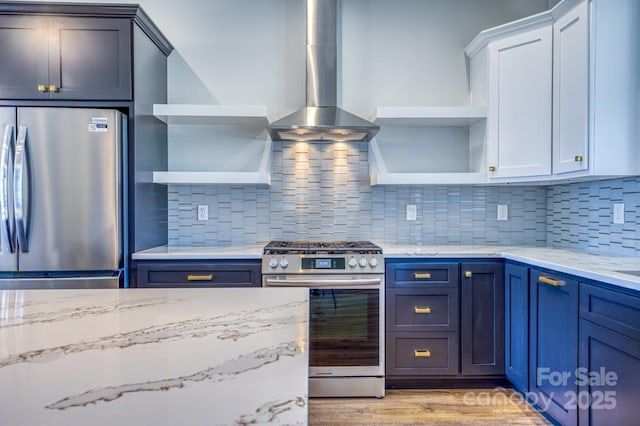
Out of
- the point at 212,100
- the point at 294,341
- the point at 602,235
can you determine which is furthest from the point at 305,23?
the point at 294,341

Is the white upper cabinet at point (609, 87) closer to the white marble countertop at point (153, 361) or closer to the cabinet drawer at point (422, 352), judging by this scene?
the cabinet drawer at point (422, 352)

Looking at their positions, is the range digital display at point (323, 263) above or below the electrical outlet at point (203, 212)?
below

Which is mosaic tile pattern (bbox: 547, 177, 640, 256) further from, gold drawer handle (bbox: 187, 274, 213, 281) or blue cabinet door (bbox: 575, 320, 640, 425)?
gold drawer handle (bbox: 187, 274, 213, 281)

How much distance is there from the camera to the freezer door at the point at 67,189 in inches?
90.9

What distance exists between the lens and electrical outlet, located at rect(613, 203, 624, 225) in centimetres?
231

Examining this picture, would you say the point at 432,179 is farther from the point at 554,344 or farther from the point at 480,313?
the point at 554,344

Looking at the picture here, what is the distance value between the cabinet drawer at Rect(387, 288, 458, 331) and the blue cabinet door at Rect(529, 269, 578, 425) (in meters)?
0.46

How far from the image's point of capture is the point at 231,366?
66 cm

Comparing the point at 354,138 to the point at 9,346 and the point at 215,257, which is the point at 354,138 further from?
the point at 9,346

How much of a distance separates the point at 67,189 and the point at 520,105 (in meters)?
2.90

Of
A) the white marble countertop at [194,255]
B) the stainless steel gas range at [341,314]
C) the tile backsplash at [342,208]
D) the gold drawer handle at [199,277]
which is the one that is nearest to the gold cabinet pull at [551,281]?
the stainless steel gas range at [341,314]

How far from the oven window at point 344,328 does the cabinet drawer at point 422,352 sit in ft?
0.40

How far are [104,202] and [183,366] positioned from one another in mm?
2041

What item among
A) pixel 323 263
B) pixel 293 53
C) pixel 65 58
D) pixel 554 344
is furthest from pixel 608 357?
pixel 65 58
